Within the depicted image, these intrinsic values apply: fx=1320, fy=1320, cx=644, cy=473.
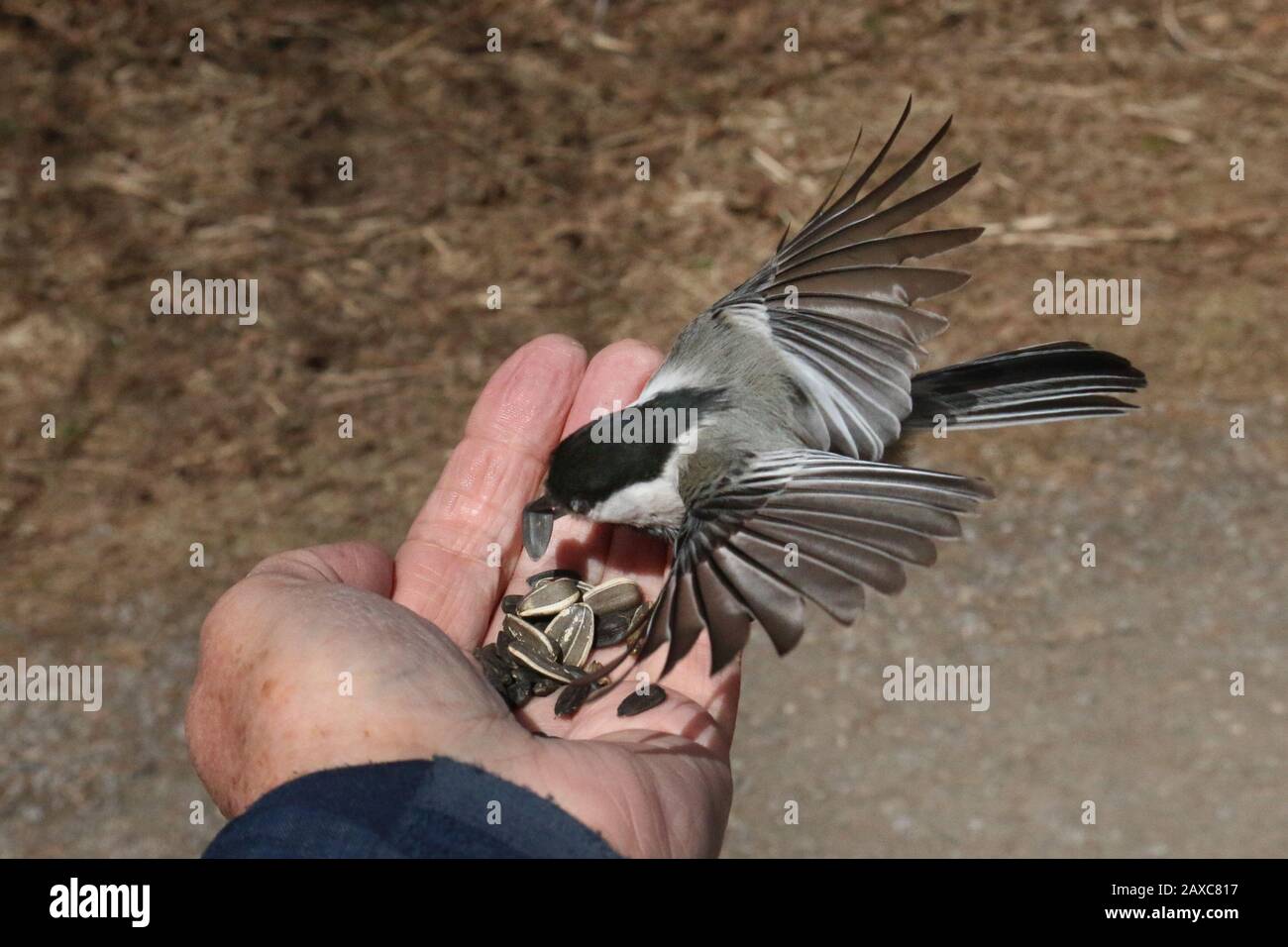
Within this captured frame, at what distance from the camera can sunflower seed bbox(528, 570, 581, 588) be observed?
8.28 ft

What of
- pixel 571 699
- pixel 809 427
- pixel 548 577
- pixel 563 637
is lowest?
pixel 571 699

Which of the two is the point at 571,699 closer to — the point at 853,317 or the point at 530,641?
the point at 530,641

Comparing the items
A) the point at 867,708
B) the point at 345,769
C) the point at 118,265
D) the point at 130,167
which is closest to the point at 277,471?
the point at 118,265

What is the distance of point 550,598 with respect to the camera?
244 centimetres

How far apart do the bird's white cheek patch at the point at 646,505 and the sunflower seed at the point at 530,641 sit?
26 cm

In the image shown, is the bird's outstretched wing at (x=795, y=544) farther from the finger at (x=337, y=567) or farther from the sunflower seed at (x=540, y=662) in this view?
the finger at (x=337, y=567)

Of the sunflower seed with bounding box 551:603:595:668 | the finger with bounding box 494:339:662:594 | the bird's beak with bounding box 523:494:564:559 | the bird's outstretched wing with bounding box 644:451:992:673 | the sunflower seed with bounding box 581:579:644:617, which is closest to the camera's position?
the bird's outstretched wing with bounding box 644:451:992:673

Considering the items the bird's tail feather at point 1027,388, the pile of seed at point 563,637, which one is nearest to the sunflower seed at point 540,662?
the pile of seed at point 563,637

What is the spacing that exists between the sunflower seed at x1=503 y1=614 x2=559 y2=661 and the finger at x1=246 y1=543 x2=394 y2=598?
24cm

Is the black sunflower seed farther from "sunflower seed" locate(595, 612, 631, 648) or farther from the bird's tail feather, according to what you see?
the bird's tail feather

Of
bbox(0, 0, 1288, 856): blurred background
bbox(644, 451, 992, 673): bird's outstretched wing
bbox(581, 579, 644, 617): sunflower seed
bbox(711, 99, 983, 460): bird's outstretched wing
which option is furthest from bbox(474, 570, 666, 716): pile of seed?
bbox(0, 0, 1288, 856): blurred background

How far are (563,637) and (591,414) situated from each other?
1.65 feet

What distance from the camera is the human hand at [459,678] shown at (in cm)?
183

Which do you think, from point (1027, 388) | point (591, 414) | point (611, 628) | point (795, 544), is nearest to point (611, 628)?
point (611, 628)
